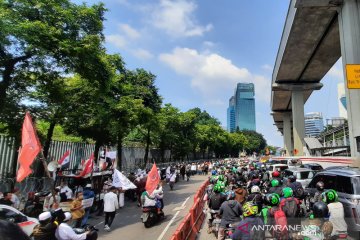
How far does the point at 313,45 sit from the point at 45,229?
29.1 m

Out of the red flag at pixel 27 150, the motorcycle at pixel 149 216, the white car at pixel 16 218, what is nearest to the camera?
the red flag at pixel 27 150

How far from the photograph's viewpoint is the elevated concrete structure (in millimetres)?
18703

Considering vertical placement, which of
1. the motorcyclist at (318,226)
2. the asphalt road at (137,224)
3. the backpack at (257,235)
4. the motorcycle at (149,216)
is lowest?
the asphalt road at (137,224)

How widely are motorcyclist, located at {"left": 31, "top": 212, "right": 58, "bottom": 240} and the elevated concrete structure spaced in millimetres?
17065

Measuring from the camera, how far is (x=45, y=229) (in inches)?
237

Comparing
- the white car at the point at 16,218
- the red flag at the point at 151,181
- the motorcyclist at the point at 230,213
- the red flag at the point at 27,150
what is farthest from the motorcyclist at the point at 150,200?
the red flag at the point at 27,150

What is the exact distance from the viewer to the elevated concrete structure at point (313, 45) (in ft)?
61.4

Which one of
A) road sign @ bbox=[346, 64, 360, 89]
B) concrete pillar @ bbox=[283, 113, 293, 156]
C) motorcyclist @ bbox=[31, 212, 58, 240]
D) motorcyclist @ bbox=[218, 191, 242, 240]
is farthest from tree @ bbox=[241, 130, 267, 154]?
motorcyclist @ bbox=[31, 212, 58, 240]

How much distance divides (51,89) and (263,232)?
44.5 ft

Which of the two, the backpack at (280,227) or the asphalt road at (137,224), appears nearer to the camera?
the backpack at (280,227)

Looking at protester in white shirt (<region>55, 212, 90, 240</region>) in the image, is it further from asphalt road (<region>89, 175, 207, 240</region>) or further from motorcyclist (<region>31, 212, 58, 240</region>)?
asphalt road (<region>89, 175, 207, 240</region>)

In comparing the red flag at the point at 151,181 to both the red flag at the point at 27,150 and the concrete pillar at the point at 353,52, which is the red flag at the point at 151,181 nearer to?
the red flag at the point at 27,150

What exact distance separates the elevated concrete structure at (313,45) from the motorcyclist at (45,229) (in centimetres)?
1706

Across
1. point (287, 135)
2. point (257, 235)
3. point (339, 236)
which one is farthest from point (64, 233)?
point (287, 135)
